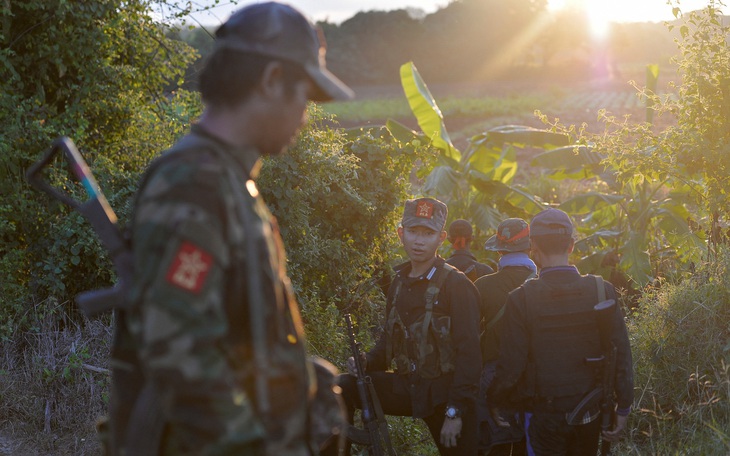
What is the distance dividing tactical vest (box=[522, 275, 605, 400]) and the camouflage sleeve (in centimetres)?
274

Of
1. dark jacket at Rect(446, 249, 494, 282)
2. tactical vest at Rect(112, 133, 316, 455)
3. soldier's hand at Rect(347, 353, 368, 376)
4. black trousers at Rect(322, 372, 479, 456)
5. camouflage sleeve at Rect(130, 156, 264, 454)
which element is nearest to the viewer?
camouflage sleeve at Rect(130, 156, 264, 454)

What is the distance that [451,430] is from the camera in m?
4.58

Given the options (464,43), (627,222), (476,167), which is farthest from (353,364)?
(464,43)

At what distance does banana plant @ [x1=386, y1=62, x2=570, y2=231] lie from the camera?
11710mm

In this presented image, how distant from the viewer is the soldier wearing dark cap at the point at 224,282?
1936 millimetres

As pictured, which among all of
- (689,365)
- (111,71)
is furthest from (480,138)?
(689,365)

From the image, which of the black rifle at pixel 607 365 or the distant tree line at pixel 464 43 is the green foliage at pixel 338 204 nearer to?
the black rifle at pixel 607 365

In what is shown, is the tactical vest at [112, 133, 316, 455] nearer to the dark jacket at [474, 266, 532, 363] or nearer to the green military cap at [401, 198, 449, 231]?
the green military cap at [401, 198, 449, 231]

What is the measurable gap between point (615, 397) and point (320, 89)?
10.2 feet

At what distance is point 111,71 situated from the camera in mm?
9305

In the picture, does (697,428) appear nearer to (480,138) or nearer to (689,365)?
(689,365)

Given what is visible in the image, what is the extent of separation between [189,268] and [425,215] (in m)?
3.32

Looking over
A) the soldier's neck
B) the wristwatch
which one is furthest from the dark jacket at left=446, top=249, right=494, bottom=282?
the wristwatch

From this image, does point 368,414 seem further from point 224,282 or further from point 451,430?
point 224,282
